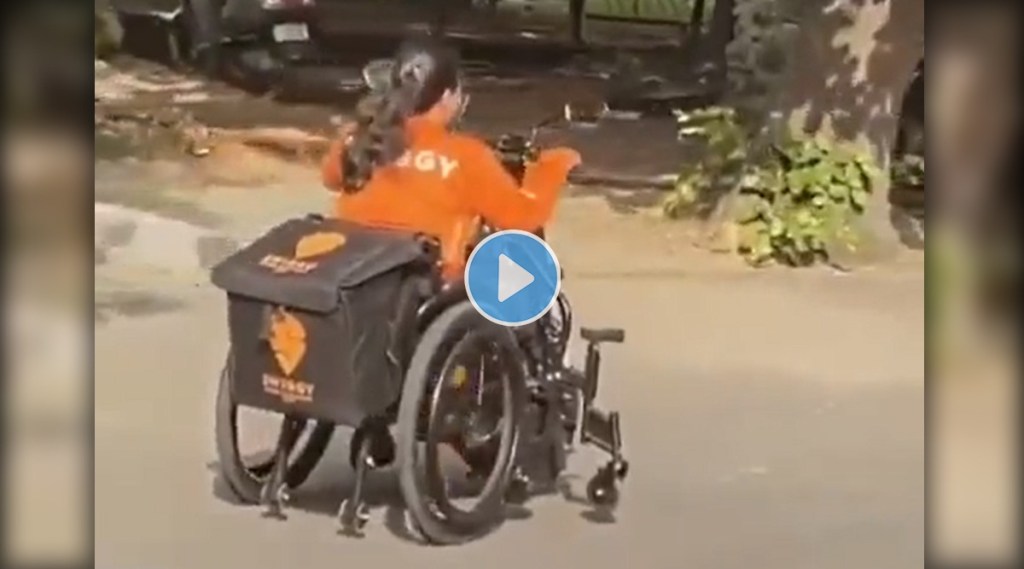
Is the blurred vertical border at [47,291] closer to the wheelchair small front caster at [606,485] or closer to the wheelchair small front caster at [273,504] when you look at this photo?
the wheelchair small front caster at [273,504]

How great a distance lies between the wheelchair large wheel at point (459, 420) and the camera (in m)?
1.02

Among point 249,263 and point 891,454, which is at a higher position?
point 249,263

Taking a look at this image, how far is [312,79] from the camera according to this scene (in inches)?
41.7

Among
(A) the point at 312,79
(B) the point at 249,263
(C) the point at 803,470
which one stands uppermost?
(A) the point at 312,79

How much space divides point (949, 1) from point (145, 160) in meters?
0.63

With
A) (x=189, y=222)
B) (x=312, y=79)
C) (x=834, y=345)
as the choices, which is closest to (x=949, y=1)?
(x=834, y=345)

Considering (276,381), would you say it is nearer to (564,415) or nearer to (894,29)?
(564,415)

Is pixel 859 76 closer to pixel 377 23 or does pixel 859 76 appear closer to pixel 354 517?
pixel 377 23

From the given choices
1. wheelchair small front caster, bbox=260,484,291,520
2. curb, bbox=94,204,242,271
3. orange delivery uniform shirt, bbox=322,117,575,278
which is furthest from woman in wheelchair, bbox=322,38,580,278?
wheelchair small front caster, bbox=260,484,291,520

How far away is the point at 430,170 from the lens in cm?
104

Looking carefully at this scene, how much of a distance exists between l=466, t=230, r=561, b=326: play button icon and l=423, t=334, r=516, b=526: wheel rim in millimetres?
29

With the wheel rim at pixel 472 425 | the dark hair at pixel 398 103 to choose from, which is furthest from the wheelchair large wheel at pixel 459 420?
the dark hair at pixel 398 103

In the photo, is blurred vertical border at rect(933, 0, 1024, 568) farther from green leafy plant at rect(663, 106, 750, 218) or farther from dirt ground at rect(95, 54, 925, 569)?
green leafy plant at rect(663, 106, 750, 218)

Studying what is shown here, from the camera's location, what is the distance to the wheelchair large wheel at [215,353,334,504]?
104 cm
